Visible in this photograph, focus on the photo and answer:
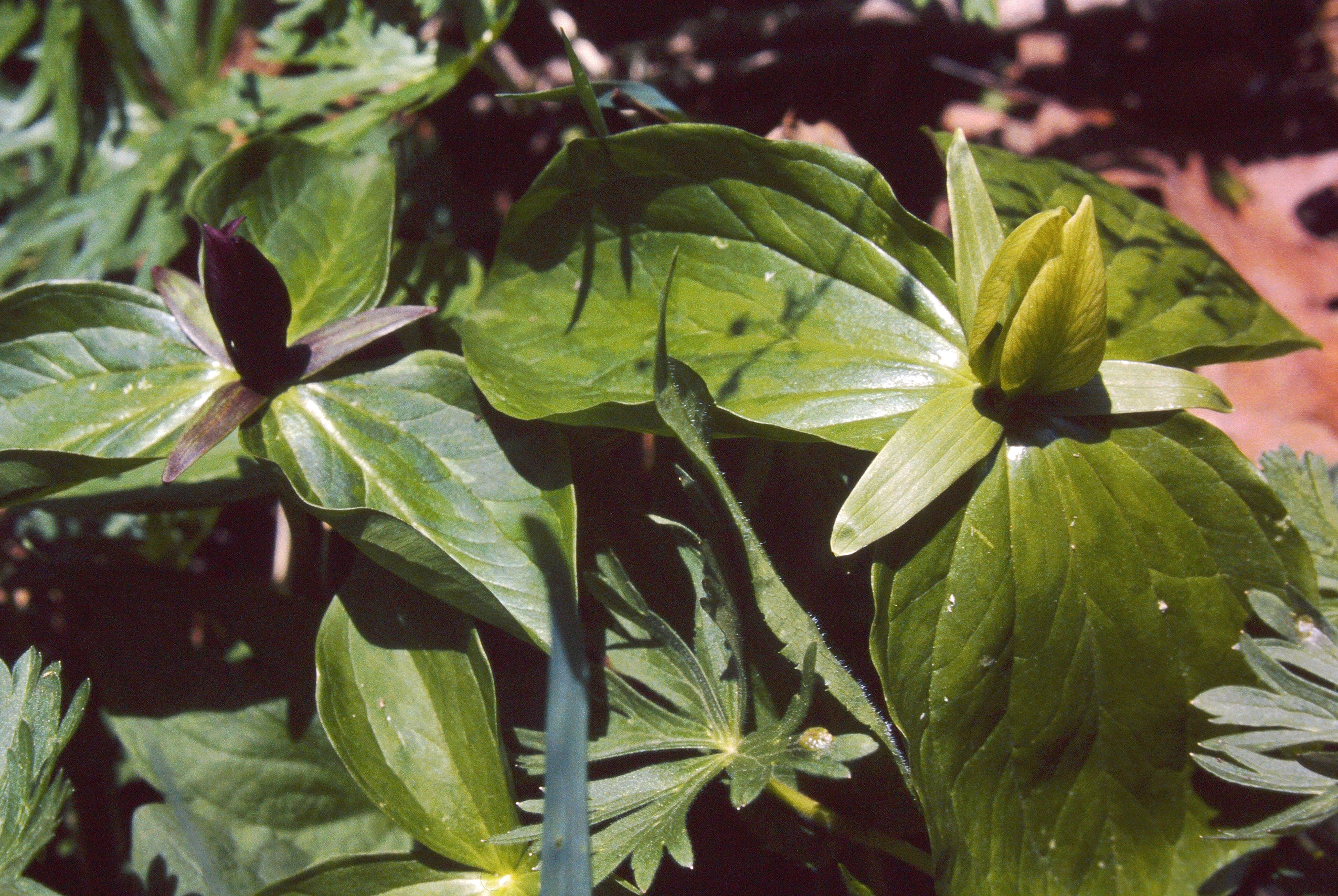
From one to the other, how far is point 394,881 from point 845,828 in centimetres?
49

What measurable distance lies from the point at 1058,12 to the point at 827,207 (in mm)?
1331

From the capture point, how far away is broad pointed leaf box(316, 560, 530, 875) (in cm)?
100

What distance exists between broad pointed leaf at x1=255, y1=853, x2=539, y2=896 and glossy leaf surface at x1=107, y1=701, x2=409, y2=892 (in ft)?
0.64

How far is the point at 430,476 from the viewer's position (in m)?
1.06

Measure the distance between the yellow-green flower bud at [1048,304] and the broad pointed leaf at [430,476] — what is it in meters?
0.47

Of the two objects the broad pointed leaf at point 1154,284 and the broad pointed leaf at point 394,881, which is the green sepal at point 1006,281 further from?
the broad pointed leaf at point 394,881

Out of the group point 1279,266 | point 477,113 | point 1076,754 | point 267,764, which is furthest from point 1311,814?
point 477,113

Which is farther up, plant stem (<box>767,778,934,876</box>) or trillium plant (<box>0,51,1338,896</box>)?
trillium plant (<box>0,51,1338,896</box>)

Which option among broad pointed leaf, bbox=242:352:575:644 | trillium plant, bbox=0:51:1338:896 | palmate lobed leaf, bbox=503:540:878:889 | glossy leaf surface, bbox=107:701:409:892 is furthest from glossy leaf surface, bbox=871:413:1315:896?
glossy leaf surface, bbox=107:701:409:892

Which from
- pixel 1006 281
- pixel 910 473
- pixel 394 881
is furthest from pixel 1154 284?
pixel 394 881

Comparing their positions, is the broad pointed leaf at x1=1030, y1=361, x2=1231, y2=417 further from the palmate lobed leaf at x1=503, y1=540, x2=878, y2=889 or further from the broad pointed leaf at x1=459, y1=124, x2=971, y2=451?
the palmate lobed leaf at x1=503, y1=540, x2=878, y2=889

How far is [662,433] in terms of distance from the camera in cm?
104

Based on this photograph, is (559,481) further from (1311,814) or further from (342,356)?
(1311,814)

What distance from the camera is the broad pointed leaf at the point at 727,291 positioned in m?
1.00
